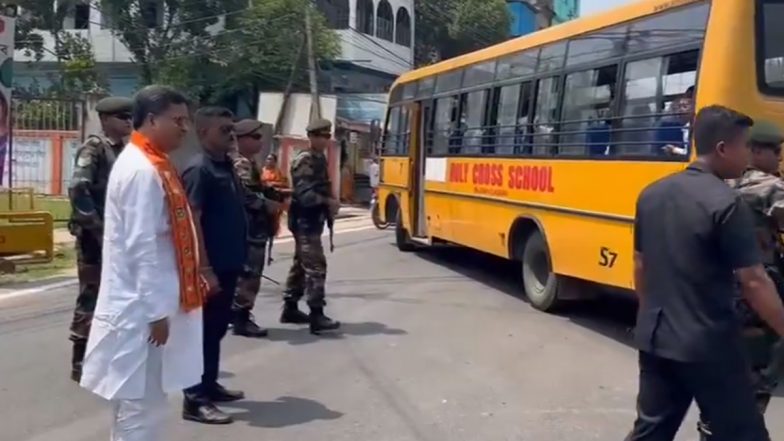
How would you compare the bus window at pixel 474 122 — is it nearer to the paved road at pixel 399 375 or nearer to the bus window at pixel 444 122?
the bus window at pixel 444 122

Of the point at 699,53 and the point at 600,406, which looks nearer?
the point at 600,406

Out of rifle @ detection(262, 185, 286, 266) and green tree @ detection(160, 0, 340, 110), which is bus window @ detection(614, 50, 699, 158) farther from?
green tree @ detection(160, 0, 340, 110)

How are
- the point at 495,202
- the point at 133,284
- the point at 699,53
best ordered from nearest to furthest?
the point at 133,284 < the point at 699,53 < the point at 495,202

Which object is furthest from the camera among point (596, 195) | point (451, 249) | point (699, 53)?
point (451, 249)

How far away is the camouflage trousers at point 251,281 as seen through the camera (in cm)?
827

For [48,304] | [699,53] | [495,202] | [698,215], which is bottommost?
[48,304]

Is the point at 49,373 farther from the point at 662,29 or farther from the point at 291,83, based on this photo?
the point at 291,83

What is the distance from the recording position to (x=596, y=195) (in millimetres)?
8781

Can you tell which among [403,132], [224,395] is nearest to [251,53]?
[403,132]

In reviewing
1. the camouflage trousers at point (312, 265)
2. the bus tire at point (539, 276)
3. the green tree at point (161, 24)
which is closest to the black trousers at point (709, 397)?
the camouflage trousers at point (312, 265)

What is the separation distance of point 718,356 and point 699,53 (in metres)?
4.43

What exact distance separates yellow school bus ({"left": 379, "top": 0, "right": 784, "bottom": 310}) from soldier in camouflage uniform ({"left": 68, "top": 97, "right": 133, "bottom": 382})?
13.5 feet

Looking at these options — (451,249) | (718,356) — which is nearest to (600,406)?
(718,356)

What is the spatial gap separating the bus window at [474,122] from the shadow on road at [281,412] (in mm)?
6018
